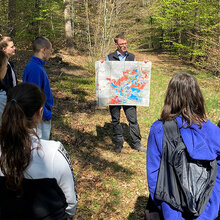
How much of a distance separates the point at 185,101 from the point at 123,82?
324cm

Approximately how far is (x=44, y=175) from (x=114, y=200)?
276cm

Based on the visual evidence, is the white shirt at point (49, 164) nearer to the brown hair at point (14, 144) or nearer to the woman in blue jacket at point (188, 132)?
the brown hair at point (14, 144)

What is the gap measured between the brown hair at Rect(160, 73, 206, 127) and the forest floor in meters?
2.34

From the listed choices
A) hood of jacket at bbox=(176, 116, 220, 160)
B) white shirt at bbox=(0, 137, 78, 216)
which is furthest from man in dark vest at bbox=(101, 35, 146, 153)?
white shirt at bbox=(0, 137, 78, 216)

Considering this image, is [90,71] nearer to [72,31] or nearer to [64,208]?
[72,31]

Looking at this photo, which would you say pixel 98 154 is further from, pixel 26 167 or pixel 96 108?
pixel 26 167

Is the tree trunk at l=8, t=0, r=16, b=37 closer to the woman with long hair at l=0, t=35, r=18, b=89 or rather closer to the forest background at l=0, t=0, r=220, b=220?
the forest background at l=0, t=0, r=220, b=220

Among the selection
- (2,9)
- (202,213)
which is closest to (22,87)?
(202,213)

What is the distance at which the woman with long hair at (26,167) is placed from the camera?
1.45m

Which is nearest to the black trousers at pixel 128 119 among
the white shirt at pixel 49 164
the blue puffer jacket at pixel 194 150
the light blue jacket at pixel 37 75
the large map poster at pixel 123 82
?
the large map poster at pixel 123 82

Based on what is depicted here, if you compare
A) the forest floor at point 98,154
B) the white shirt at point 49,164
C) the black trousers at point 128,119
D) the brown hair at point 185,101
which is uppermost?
the brown hair at point 185,101

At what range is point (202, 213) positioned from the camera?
188 centimetres

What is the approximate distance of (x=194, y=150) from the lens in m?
1.77

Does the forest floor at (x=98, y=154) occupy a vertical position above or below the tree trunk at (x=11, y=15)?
below
